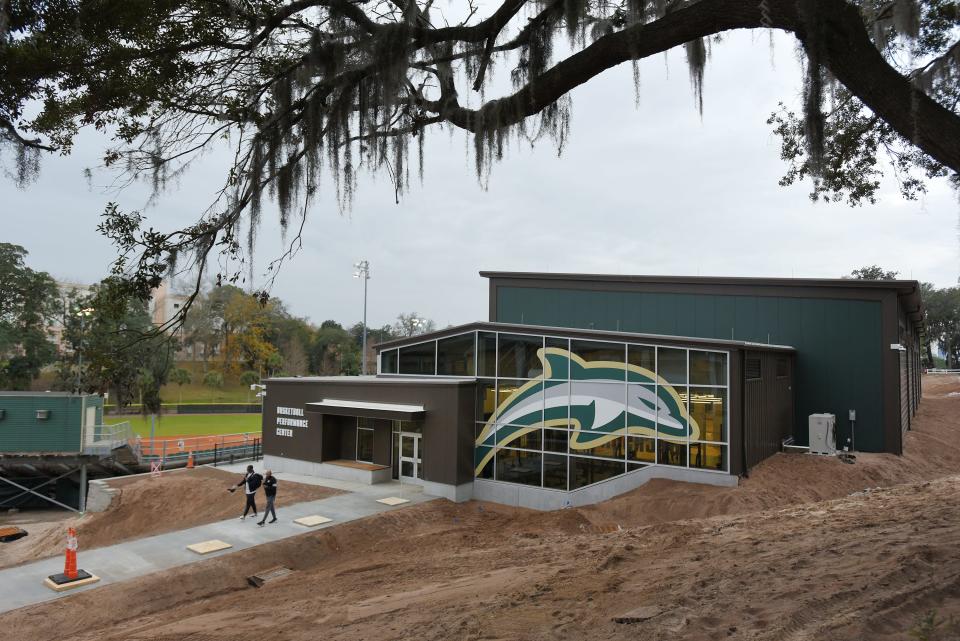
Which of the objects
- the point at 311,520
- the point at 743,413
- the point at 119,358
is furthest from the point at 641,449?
the point at 119,358

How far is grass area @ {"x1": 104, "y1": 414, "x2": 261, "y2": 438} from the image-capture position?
38781 millimetres

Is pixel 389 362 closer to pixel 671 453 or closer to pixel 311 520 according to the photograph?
pixel 311 520

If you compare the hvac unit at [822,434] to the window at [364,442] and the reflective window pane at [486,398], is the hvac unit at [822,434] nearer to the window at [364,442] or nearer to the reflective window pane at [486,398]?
the reflective window pane at [486,398]

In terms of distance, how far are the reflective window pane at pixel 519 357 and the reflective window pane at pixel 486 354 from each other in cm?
20

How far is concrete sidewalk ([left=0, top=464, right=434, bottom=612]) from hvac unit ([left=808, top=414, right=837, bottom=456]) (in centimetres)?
1231

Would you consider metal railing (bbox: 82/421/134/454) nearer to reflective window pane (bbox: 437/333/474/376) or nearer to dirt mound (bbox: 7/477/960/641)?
reflective window pane (bbox: 437/333/474/376)

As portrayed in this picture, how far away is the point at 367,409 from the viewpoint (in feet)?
62.2

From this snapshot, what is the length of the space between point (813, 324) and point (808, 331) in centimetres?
28

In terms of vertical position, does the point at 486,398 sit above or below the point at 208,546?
above

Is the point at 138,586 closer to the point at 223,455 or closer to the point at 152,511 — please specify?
the point at 152,511

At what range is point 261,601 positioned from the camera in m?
9.38

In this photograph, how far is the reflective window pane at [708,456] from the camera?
596 inches

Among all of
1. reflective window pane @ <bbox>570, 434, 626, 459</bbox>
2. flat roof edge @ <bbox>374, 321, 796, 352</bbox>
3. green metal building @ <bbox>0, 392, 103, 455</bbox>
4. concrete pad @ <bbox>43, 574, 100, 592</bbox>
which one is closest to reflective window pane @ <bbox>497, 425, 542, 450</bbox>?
reflective window pane @ <bbox>570, 434, 626, 459</bbox>

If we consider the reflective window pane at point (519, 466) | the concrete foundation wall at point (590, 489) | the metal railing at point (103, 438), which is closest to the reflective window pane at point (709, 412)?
the concrete foundation wall at point (590, 489)
